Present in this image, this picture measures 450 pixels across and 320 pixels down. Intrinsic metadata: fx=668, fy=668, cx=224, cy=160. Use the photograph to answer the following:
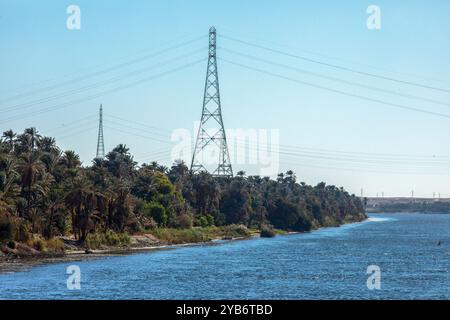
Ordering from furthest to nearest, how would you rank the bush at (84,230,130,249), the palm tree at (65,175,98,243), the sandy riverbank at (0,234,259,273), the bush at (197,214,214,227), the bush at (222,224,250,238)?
the bush at (222,224,250,238) → the bush at (197,214,214,227) → the bush at (84,230,130,249) → the palm tree at (65,175,98,243) → the sandy riverbank at (0,234,259,273)

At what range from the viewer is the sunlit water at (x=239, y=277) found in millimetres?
62500

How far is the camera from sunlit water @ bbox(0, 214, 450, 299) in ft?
205

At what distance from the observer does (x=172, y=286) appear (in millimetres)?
68438

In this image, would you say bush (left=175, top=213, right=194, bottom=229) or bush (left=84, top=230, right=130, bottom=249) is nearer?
bush (left=84, top=230, right=130, bottom=249)

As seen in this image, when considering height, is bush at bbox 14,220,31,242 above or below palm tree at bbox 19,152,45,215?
below

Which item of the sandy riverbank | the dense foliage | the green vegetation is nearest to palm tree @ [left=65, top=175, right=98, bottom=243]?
the dense foliage

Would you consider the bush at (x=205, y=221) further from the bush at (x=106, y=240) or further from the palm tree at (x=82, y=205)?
the palm tree at (x=82, y=205)

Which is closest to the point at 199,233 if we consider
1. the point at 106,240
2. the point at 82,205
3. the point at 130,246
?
the point at 130,246

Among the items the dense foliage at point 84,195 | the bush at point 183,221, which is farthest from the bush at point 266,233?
the bush at point 183,221

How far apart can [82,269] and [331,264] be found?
120ft

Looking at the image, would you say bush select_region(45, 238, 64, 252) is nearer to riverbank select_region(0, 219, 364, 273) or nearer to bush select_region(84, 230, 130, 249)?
riverbank select_region(0, 219, 364, 273)

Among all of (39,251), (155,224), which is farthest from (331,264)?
(155,224)
